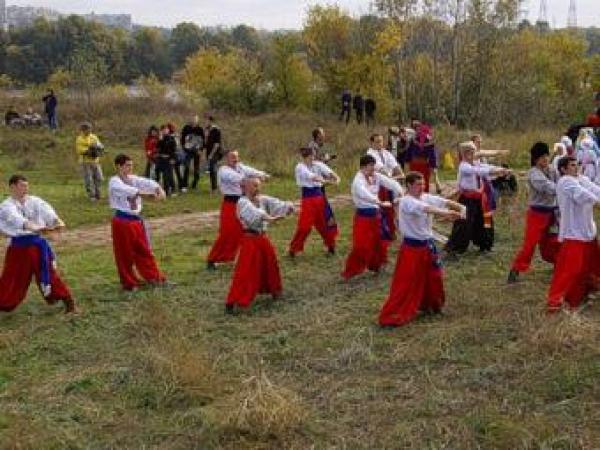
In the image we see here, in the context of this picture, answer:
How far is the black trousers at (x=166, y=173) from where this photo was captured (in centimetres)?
1596

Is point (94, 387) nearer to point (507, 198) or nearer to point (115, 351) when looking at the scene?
point (115, 351)

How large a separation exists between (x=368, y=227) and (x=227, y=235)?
189cm

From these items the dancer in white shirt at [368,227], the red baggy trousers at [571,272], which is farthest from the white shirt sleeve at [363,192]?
the red baggy trousers at [571,272]

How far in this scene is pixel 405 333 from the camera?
24.4ft

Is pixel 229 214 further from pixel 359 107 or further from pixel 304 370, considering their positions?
pixel 359 107

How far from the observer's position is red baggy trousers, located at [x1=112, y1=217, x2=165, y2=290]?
9.35m

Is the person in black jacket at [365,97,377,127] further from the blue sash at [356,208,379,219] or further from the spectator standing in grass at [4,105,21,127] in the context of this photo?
the blue sash at [356,208,379,219]

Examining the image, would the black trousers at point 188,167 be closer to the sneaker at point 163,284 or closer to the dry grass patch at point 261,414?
the sneaker at point 163,284

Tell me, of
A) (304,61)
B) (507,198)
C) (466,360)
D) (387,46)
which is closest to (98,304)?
(466,360)

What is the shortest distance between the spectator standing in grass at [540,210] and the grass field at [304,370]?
0.30 m

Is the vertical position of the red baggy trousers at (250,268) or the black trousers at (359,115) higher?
the black trousers at (359,115)

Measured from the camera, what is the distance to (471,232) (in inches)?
410

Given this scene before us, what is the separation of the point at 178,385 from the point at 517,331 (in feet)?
9.11

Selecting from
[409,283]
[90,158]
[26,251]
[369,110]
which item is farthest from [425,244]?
[369,110]
